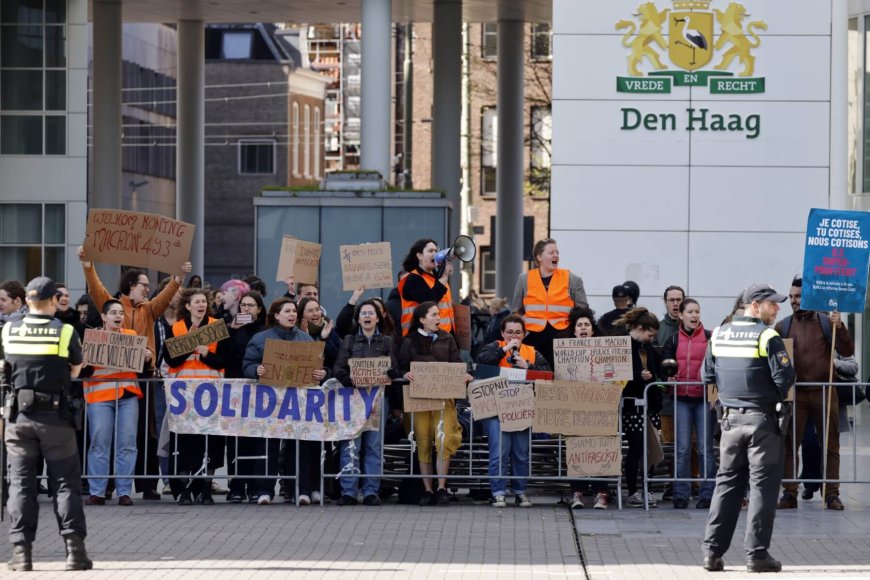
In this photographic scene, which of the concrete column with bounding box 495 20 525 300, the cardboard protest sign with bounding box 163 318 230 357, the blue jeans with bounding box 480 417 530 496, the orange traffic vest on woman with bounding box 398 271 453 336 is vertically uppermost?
the concrete column with bounding box 495 20 525 300

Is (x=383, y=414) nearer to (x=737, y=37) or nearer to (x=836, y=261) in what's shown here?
(x=836, y=261)

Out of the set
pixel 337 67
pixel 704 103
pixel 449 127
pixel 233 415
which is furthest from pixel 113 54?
pixel 337 67

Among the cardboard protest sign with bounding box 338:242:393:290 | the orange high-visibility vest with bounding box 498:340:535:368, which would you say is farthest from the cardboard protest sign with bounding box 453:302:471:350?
the orange high-visibility vest with bounding box 498:340:535:368

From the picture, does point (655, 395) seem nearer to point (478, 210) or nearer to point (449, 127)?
point (449, 127)

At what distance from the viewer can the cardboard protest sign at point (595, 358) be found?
14.9 meters

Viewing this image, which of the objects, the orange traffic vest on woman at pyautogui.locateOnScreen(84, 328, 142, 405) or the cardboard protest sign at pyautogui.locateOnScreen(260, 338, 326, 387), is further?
the orange traffic vest on woman at pyautogui.locateOnScreen(84, 328, 142, 405)

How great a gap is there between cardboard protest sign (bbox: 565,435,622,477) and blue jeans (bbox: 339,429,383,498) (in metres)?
1.59

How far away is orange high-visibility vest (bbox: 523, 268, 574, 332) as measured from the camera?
1659 cm

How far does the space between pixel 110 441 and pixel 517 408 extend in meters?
3.39

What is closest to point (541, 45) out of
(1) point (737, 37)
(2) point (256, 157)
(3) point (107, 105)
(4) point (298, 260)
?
(3) point (107, 105)

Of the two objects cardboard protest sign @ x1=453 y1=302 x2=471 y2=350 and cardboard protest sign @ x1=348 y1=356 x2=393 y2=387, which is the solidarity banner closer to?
cardboard protest sign @ x1=348 y1=356 x2=393 y2=387

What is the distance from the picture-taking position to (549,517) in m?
14.4

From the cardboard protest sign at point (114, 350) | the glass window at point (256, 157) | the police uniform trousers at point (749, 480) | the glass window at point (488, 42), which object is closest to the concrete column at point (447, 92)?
the glass window at point (488, 42)

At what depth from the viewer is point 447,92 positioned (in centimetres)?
3912
